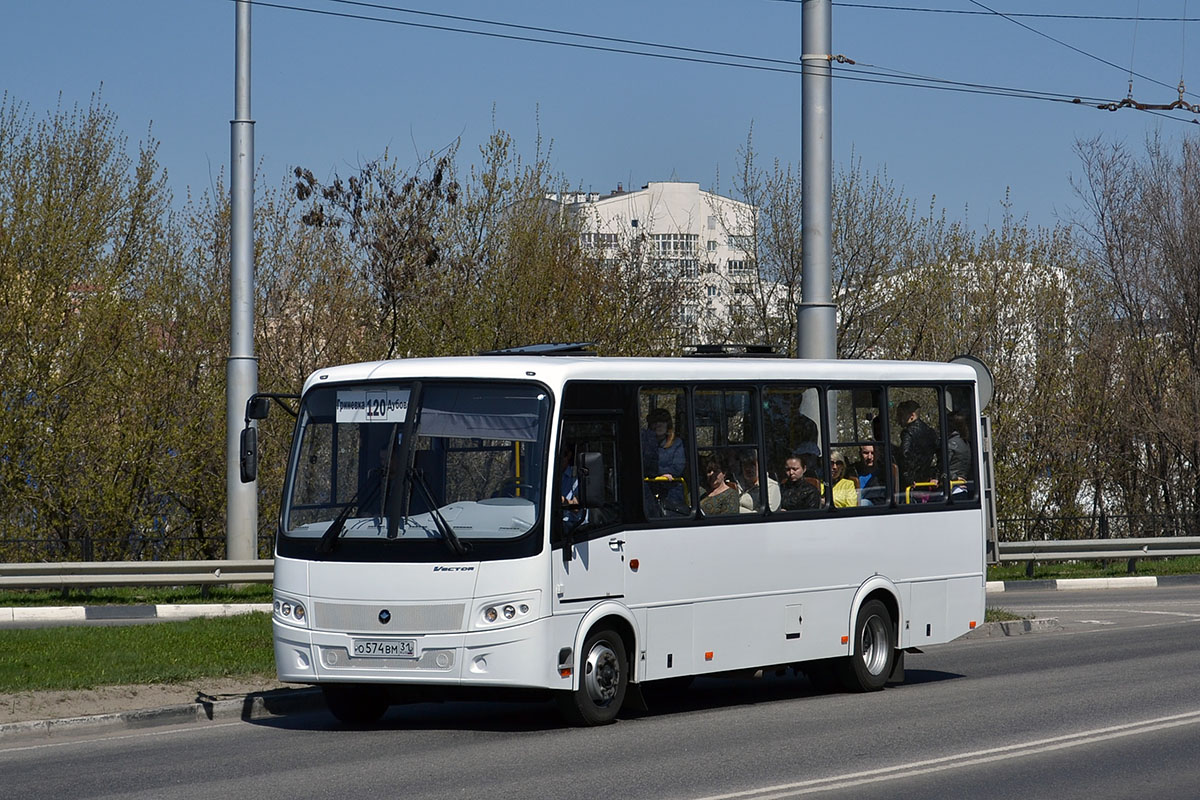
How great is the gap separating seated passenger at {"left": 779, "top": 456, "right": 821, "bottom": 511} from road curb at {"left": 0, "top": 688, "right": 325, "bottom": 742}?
4072 millimetres

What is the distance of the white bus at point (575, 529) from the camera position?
11.6 meters

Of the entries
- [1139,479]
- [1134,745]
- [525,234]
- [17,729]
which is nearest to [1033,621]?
[1134,745]

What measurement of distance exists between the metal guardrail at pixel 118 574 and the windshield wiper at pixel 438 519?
1161cm

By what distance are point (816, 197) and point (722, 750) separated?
8843 millimetres

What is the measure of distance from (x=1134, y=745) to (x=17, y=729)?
24.5 ft

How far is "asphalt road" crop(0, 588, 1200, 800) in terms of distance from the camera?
367 inches

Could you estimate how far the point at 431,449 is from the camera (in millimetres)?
12008

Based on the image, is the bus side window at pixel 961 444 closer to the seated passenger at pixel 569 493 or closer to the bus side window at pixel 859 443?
the bus side window at pixel 859 443

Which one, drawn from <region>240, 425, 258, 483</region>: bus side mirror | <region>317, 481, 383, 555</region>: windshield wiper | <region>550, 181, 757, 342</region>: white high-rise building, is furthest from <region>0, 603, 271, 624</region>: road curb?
<region>550, 181, 757, 342</region>: white high-rise building

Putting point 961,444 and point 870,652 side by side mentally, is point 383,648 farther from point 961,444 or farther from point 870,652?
point 961,444

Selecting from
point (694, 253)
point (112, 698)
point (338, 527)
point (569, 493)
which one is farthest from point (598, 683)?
point (694, 253)

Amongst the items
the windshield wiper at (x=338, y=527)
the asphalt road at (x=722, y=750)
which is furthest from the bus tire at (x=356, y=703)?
the windshield wiper at (x=338, y=527)

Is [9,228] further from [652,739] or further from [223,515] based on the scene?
[652,739]

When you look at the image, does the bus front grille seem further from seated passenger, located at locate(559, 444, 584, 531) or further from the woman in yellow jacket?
the woman in yellow jacket
